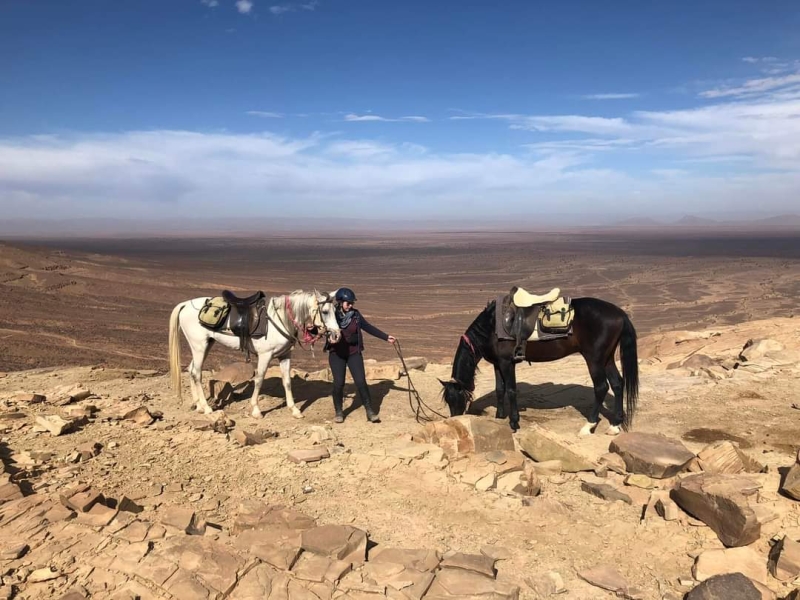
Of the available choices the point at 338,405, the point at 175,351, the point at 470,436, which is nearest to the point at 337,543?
the point at 470,436

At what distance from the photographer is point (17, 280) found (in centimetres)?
2562

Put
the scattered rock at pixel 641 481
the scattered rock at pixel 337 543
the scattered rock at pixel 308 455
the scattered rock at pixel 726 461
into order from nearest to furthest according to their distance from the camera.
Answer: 1. the scattered rock at pixel 337 543
2. the scattered rock at pixel 641 481
3. the scattered rock at pixel 726 461
4. the scattered rock at pixel 308 455

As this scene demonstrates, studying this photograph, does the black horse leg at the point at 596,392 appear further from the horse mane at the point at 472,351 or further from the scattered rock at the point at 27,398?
the scattered rock at the point at 27,398

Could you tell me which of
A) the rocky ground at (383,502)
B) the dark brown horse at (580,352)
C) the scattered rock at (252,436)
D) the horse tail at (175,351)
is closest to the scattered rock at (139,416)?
the rocky ground at (383,502)

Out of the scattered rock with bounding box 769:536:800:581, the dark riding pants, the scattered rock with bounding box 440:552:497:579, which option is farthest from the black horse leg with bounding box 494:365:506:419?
the scattered rock with bounding box 769:536:800:581

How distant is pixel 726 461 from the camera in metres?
5.54

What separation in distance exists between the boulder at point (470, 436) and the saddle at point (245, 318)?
3617 millimetres

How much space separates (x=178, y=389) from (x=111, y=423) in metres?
1.50

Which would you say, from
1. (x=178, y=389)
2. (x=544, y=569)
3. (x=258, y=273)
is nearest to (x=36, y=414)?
(x=178, y=389)

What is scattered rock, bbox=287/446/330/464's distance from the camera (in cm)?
614

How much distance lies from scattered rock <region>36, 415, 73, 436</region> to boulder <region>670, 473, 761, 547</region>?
761 cm

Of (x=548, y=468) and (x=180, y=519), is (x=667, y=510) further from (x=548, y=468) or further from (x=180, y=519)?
(x=180, y=519)

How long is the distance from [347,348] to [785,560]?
5803 mm

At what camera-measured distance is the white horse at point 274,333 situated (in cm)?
786
